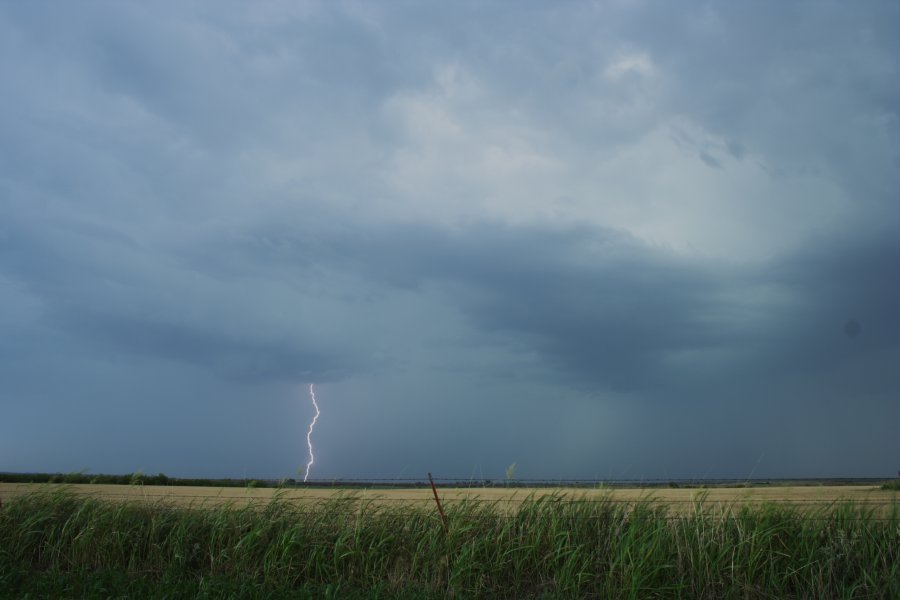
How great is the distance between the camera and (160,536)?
12008mm

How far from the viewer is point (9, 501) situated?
13758 millimetres

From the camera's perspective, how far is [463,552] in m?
10.2

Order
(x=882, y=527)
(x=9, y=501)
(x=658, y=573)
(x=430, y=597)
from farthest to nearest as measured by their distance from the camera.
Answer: (x=9, y=501) → (x=882, y=527) → (x=658, y=573) → (x=430, y=597)

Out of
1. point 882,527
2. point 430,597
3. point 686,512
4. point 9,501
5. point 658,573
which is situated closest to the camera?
point 430,597

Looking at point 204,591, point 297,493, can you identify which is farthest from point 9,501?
point 204,591

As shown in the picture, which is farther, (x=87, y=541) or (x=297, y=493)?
(x=297, y=493)

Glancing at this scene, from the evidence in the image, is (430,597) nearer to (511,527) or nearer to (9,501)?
(511,527)

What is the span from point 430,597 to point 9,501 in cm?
930

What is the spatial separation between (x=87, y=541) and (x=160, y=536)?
117 centimetres

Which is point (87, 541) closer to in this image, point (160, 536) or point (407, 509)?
point (160, 536)

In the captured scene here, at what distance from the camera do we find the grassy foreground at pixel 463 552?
978 centimetres

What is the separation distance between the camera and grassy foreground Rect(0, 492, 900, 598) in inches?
385

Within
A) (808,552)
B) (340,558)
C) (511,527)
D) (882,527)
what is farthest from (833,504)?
(340,558)

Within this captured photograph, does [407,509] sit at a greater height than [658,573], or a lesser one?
greater
